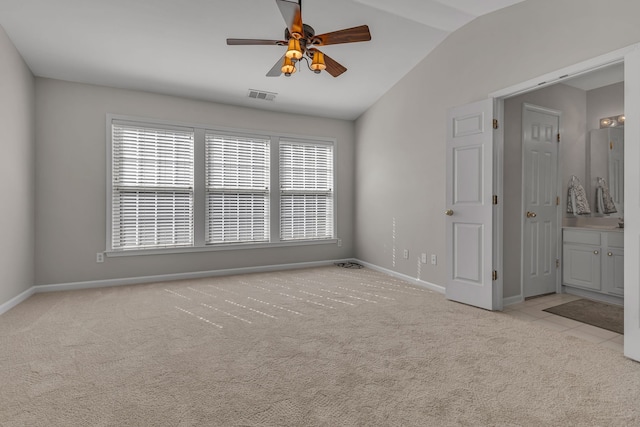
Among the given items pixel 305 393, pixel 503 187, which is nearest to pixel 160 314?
pixel 305 393

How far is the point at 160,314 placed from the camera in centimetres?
331

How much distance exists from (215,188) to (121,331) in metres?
2.56

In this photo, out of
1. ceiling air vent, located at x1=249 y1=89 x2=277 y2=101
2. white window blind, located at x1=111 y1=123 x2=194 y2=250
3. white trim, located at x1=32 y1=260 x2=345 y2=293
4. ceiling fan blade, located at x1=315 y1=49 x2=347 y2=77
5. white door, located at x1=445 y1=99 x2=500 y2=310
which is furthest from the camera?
ceiling air vent, located at x1=249 y1=89 x2=277 y2=101

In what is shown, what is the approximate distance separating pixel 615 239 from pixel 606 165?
3.62ft

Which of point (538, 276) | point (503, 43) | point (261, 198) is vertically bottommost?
point (538, 276)

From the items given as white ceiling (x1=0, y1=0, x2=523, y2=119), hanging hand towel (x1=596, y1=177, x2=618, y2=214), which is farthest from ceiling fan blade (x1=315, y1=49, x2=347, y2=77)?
hanging hand towel (x1=596, y1=177, x2=618, y2=214)

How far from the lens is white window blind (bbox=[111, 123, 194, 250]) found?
4.43 metres

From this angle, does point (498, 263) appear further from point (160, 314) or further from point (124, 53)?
point (124, 53)

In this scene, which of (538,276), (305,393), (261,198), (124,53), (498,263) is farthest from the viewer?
(261,198)

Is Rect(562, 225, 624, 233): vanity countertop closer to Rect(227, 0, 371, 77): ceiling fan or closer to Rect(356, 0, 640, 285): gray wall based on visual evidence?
Rect(356, 0, 640, 285): gray wall

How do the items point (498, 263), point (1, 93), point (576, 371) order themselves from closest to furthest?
point (576, 371)
point (1, 93)
point (498, 263)

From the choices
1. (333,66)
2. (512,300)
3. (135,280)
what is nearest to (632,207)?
(512,300)

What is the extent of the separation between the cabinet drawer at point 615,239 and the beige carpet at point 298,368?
165cm

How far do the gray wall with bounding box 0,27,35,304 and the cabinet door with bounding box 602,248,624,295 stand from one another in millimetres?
6454
